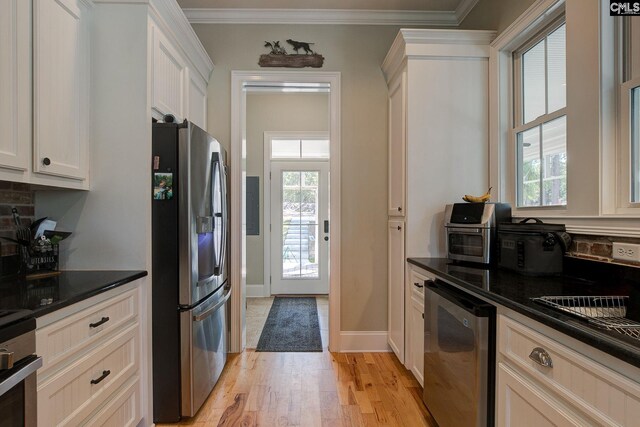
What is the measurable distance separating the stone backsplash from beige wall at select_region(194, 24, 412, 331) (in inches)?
56.1

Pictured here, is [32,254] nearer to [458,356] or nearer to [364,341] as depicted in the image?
[458,356]

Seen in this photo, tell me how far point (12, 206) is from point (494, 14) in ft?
10.6

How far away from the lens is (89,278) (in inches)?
60.3

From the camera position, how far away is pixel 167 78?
2.03 metres

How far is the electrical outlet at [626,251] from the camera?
1308 mm

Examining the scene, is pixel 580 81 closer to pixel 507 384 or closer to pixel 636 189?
pixel 636 189

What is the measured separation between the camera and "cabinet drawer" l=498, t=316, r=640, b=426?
772 mm

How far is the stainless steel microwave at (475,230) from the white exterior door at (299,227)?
2687mm

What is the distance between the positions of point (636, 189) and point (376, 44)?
85.6 inches

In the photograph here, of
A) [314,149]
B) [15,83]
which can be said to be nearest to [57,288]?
[15,83]

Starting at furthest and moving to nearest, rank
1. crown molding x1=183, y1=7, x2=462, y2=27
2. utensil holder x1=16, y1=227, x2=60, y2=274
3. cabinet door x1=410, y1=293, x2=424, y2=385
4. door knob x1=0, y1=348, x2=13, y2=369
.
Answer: crown molding x1=183, y1=7, x2=462, y2=27 → cabinet door x1=410, y1=293, x2=424, y2=385 → utensil holder x1=16, y1=227, x2=60, y2=274 → door knob x1=0, y1=348, x2=13, y2=369

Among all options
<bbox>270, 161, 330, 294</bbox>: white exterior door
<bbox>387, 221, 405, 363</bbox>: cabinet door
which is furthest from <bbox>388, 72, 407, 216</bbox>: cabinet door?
<bbox>270, 161, 330, 294</bbox>: white exterior door

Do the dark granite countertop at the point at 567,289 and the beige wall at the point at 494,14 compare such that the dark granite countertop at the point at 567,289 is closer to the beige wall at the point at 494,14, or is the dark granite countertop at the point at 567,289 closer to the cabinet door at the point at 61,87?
the beige wall at the point at 494,14

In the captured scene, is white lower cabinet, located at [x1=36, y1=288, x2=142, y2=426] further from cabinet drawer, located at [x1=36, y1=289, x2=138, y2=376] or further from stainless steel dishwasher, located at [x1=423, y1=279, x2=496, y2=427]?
stainless steel dishwasher, located at [x1=423, y1=279, x2=496, y2=427]
